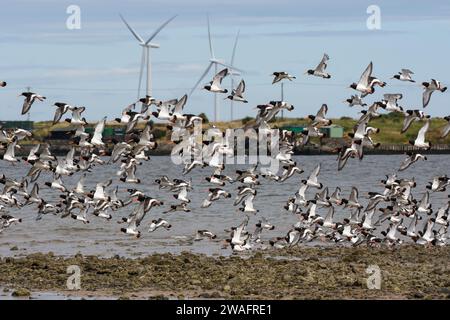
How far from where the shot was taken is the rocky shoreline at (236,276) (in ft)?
93.3

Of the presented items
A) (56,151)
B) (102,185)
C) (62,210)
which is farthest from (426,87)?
(56,151)

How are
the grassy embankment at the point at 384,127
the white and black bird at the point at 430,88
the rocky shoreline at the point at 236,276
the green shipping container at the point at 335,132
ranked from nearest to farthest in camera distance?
the rocky shoreline at the point at 236,276 → the white and black bird at the point at 430,88 → the green shipping container at the point at 335,132 → the grassy embankment at the point at 384,127

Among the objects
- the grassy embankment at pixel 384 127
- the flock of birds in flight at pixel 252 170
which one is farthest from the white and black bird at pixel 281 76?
the grassy embankment at pixel 384 127

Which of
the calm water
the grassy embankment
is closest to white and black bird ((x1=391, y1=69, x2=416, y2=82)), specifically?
the calm water

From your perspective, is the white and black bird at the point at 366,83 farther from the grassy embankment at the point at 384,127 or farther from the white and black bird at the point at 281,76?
the grassy embankment at the point at 384,127

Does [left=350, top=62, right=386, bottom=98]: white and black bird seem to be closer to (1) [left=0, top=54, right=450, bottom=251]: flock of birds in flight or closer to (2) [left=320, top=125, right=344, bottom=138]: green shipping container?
(1) [left=0, top=54, right=450, bottom=251]: flock of birds in flight

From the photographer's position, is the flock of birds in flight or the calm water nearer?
the flock of birds in flight

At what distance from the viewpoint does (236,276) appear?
30.7 metres

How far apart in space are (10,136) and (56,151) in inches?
3292

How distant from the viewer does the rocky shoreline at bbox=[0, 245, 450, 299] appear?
28.4m

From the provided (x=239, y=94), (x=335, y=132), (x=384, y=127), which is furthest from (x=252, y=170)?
(x=384, y=127)

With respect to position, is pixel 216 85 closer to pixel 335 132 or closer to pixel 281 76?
pixel 281 76

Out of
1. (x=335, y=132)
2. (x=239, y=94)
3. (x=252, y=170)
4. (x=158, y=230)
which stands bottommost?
(x=158, y=230)

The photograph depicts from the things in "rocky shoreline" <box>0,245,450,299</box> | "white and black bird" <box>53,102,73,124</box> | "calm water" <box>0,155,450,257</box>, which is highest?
"white and black bird" <box>53,102,73,124</box>
